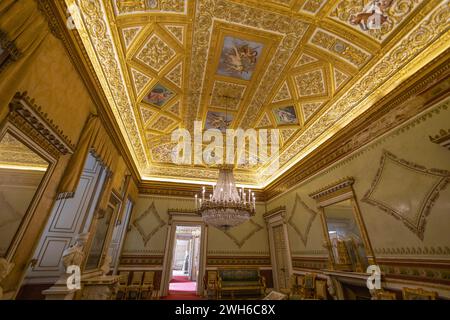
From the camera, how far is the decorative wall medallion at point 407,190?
2.95 metres

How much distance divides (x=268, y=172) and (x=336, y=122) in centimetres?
374

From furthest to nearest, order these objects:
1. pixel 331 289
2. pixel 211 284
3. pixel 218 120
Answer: pixel 211 284
pixel 218 120
pixel 331 289

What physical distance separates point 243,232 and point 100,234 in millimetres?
5300

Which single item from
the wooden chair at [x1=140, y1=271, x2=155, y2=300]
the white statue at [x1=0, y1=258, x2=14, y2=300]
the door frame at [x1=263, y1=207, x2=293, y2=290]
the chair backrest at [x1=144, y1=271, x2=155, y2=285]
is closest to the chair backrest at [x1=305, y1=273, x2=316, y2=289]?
the door frame at [x1=263, y1=207, x2=293, y2=290]

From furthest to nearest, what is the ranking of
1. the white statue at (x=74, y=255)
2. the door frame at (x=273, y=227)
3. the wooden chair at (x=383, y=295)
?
the door frame at (x=273, y=227), the white statue at (x=74, y=255), the wooden chair at (x=383, y=295)

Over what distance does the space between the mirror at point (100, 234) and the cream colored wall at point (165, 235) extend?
7.02 ft

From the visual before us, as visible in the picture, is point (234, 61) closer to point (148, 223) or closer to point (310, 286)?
point (310, 286)

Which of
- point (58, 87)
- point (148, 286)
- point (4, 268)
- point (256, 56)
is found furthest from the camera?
point (148, 286)

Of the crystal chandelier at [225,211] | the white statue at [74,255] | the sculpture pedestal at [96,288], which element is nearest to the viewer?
the white statue at [74,255]

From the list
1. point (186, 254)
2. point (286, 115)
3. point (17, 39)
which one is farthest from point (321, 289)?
point (186, 254)

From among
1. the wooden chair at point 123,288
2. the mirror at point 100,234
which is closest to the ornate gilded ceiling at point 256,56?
the mirror at point 100,234

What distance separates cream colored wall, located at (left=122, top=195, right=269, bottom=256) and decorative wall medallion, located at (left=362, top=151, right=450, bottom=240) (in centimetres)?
522

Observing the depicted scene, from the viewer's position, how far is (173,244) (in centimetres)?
746

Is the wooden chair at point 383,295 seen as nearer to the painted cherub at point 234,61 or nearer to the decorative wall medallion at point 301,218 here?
the decorative wall medallion at point 301,218
